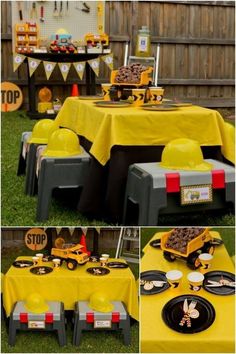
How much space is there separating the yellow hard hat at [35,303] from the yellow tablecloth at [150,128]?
1.94 ft

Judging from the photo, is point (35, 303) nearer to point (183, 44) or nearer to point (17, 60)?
point (17, 60)

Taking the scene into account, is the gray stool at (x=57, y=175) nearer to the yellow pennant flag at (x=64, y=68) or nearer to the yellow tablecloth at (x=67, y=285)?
the yellow tablecloth at (x=67, y=285)

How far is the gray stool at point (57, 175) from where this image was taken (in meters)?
2.10

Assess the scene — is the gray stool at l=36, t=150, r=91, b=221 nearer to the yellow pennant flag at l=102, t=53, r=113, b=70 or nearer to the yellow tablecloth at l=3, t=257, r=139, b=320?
the yellow tablecloth at l=3, t=257, r=139, b=320

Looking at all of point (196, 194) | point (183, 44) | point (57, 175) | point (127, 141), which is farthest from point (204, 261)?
point (183, 44)

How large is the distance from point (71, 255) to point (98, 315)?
24 centimetres

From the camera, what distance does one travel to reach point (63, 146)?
7.17ft

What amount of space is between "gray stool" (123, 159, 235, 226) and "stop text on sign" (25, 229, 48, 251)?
1.15 ft

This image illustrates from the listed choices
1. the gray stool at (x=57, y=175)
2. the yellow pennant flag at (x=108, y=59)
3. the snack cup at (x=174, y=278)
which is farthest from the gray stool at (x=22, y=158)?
the yellow pennant flag at (x=108, y=59)

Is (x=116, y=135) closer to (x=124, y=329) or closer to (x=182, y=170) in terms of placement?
(x=182, y=170)

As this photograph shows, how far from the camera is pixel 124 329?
69.4 inches

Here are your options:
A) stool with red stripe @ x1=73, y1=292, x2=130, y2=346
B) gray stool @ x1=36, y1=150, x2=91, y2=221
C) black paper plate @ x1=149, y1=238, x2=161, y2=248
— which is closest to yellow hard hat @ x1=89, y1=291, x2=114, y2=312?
stool with red stripe @ x1=73, y1=292, x2=130, y2=346

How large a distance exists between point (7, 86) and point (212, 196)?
3.66 m

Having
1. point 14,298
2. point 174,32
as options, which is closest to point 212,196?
point 14,298
